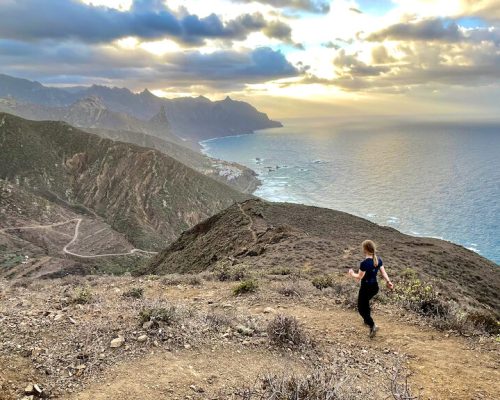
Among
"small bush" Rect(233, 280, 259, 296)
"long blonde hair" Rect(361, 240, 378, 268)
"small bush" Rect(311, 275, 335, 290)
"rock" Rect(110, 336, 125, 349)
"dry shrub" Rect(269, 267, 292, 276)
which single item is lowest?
"dry shrub" Rect(269, 267, 292, 276)

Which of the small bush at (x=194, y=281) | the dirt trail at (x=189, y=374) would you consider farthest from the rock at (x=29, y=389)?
the small bush at (x=194, y=281)

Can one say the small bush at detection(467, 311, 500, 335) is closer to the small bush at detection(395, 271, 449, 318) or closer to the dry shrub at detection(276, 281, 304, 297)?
the small bush at detection(395, 271, 449, 318)

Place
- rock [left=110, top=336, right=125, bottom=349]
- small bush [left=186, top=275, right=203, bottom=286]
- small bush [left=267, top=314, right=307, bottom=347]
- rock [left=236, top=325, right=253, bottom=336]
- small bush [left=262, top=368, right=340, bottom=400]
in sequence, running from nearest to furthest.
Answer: small bush [left=262, top=368, right=340, bottom=400] → rock [left=110, top=336, right=125, bottom=349] → small bush [left=267, top=314, right=307, bottom=347] → rock [left=236, top=325, right=253, bottom=336] → small bush [left=186, top=275, right=203, bottom=286]

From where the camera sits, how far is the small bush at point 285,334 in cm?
895

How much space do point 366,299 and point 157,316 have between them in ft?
18.0

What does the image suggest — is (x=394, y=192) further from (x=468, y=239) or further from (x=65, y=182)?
(x=65, y=182)

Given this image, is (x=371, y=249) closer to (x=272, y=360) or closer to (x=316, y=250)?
(x=272, y=360)

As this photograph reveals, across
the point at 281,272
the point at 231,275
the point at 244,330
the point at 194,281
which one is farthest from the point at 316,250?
the point at 244,330

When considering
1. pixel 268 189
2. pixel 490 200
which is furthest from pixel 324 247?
pixel 268 189

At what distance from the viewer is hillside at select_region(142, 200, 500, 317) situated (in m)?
23.0

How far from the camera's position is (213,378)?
7.24 meters

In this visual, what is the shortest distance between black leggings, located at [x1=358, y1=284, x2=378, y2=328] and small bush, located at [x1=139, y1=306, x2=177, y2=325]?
5002mm

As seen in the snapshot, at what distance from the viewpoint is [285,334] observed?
9.01 meters

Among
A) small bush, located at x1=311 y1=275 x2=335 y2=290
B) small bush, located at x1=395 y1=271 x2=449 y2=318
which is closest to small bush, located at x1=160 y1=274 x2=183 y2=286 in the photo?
small bush, located at x1=311 y1=275 x2=335 y2=290
